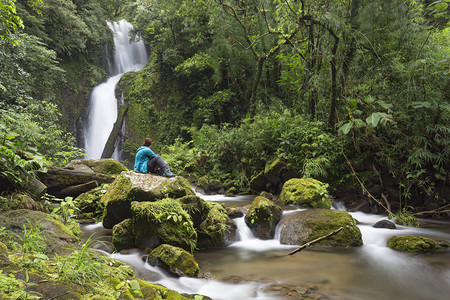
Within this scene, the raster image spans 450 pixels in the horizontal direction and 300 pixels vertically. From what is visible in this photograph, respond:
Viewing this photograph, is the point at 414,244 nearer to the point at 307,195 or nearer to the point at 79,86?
the point at 307,195

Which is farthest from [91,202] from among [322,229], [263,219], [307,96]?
[307,96]

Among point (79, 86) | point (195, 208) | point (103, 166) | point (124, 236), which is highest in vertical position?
point (79, 86)

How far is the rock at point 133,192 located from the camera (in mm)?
5371

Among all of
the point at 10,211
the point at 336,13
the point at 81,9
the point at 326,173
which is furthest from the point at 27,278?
the point at 81,9

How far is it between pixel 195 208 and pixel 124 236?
4.50 feet

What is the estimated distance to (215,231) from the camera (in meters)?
5.57

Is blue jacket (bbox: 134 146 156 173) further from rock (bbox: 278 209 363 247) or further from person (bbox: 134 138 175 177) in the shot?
rock (bbox: 278 209 363 247)

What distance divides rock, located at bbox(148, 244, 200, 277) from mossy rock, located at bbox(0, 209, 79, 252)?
1.17 m

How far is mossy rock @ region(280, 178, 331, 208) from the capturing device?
279 inches

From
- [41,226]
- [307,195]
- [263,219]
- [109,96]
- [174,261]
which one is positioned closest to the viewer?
[41,226]

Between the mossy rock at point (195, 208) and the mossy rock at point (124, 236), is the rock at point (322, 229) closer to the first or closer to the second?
the mossy rock at point (195, 208)

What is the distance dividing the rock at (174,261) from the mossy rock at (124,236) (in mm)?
868

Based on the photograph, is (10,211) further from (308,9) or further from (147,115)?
(147,115)

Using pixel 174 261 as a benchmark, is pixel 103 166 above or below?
above
